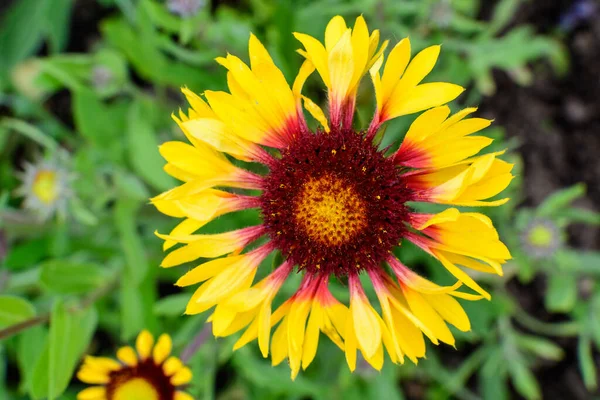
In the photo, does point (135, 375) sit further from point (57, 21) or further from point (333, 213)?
point (57, 21)

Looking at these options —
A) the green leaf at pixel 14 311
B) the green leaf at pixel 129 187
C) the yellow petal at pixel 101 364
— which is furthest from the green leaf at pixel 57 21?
the yellow petal at pixel 101 364

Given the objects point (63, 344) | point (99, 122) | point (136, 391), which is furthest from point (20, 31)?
point (136, 391)

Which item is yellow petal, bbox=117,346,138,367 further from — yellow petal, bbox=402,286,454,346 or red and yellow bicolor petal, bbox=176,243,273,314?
yellow petal, bbox=402,286,454,346

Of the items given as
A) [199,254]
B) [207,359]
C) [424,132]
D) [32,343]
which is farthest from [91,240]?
[424,132]

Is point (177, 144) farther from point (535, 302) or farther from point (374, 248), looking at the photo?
point (535, 302)

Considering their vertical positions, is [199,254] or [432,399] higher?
[199,254]

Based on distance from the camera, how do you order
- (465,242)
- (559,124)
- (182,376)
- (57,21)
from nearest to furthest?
(465,242)
(182,376)
(57,21)
(559,124)
